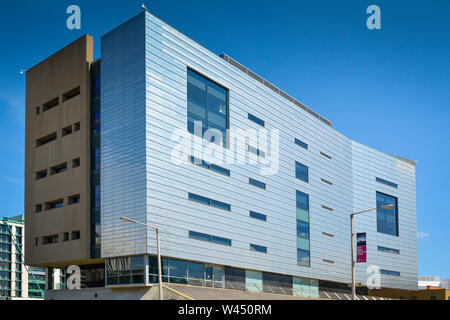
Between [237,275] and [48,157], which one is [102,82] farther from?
[237,275]

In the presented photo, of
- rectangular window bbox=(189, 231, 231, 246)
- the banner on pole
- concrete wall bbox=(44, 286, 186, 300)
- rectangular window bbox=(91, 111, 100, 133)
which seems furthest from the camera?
rectangular window bbox=(91, 111, 100, 133)

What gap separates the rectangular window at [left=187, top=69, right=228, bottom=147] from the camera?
4828 centimetres

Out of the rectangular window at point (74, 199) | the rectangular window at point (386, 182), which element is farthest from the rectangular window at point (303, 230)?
the rectangular window at point (74, 199)

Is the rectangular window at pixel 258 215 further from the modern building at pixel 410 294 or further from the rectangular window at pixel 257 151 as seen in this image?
the modern building at pixel 410 294

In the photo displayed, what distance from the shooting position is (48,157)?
5166 centimetres

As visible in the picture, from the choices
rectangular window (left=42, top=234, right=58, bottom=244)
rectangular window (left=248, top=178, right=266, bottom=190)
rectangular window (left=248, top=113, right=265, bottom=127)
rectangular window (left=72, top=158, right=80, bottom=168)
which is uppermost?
rectangular window (left=248, top=113, right=265, bottom=127)

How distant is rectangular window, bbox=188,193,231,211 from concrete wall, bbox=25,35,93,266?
9651 millimetres

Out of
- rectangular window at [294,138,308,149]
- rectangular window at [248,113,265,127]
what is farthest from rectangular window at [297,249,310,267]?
rectangular window at [248,113,265,127]

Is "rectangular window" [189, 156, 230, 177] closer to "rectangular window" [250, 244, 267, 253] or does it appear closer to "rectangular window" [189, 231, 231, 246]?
"rectangular window" [189, 231, 231, 246]

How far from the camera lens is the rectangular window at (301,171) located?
2447 inches

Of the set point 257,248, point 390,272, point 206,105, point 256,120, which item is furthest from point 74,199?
point 390,272

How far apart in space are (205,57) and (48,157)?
1886 centimetres

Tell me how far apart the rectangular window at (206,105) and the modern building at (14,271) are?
327 ft
